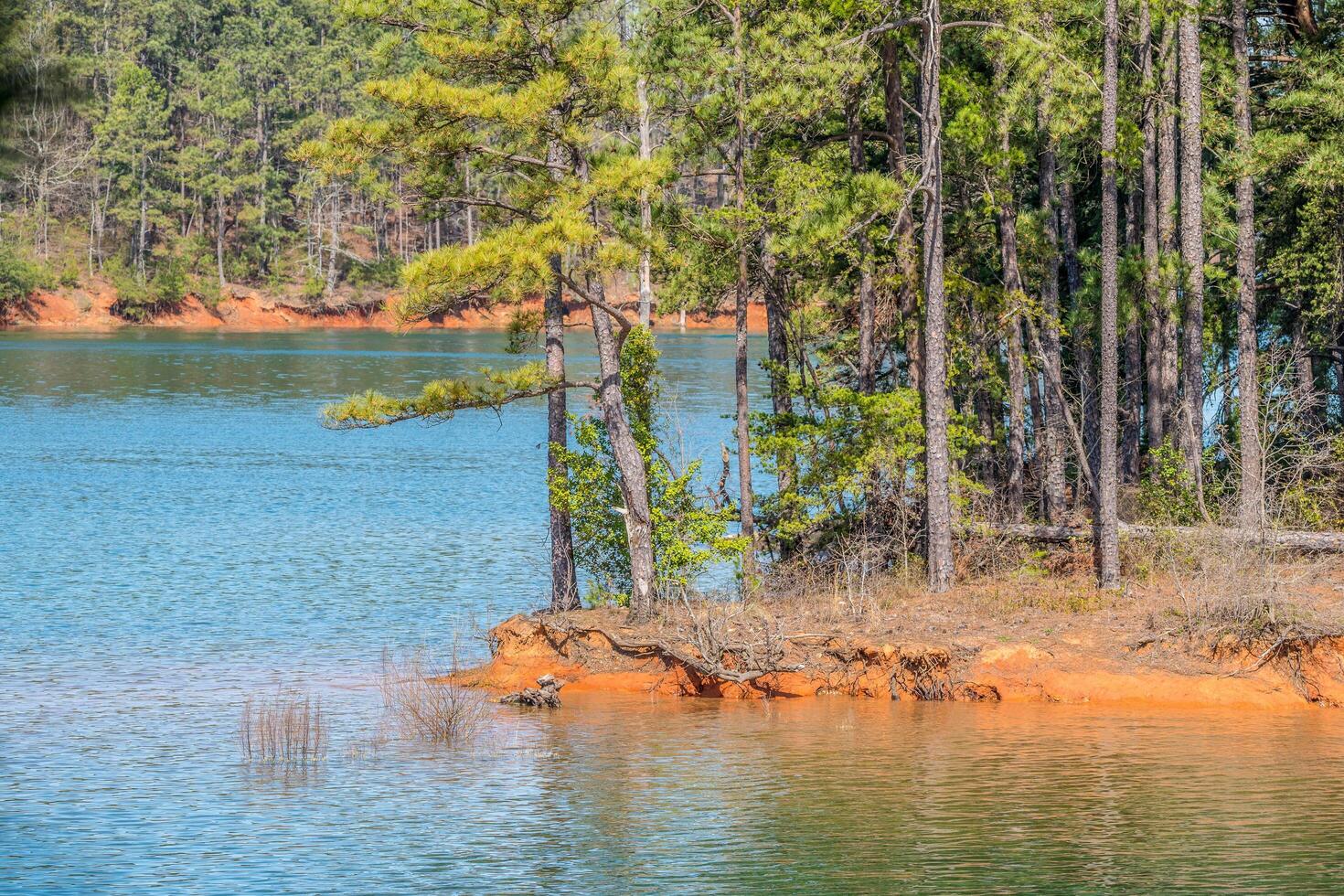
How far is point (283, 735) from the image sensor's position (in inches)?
779

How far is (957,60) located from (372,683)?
14.7 m

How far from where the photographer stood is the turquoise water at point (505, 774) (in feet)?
49.1

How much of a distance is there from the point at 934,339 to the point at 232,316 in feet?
350

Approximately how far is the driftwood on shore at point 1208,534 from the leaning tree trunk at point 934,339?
1.42m

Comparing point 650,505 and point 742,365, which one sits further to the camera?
point 742,365

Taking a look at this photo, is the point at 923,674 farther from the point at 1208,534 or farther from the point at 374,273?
the point at 374,273

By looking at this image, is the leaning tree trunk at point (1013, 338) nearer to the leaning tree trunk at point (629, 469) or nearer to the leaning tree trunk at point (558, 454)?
Answer: the leaning tree trunk at point (629, 469)

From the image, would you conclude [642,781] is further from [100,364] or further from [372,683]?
[100,364]

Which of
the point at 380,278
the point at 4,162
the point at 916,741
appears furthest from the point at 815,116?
the point at 380,278

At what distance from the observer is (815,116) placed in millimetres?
26031

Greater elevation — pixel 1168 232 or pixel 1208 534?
pixel 1168 232

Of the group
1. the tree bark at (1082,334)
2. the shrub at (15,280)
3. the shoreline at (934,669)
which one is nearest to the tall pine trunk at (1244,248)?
the tree bark at (1082,334)

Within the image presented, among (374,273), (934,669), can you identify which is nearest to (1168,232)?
(934,669)

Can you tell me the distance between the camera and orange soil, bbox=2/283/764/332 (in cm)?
11481
